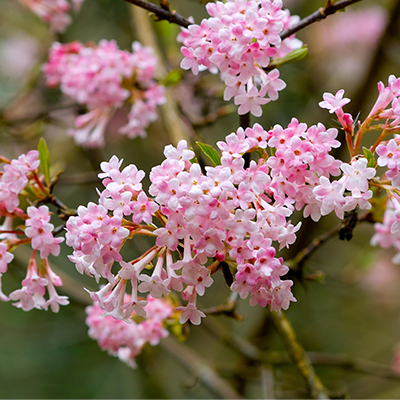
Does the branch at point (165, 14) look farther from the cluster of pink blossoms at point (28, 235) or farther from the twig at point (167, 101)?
the twig at point (167, 101)

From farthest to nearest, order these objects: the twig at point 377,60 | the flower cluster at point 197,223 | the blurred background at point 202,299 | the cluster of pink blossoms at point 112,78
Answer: the blurred background at point 202,299 → the twig at point 377,60 → the cluster of pink blossoms at point 112,78 → the flower cluster at point 197,223

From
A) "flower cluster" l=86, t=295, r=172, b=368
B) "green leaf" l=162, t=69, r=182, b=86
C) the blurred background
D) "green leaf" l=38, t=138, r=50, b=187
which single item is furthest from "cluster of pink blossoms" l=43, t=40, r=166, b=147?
the blurred background

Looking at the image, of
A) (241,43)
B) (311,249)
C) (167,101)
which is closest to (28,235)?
(241,43)

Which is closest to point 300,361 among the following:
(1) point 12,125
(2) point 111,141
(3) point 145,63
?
(3) point 145,63

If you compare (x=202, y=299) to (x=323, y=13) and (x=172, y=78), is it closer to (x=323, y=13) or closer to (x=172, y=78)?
(x=172, y=78)

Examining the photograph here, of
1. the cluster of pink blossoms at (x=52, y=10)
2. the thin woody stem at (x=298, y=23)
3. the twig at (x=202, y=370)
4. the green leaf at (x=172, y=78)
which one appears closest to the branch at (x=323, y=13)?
the thin woody stem at (x=298, y=23)

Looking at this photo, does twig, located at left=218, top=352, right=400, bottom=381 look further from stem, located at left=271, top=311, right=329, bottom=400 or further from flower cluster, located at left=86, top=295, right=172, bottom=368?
flower cluster, located at left=86, top=295, right=172, bottom=368
